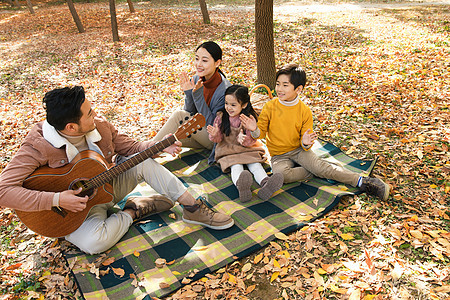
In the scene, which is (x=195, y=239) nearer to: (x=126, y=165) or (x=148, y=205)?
(x=148, y=205)

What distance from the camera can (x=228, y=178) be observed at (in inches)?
163

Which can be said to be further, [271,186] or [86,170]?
[271,186]

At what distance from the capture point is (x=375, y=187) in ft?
11.7

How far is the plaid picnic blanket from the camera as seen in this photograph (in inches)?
112

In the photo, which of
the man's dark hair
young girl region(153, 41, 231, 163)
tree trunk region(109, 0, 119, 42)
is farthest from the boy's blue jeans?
tree trunk region(109, 0, 119, 42)

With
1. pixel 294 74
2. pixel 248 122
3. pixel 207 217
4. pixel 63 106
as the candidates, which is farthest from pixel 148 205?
pixel 294 74

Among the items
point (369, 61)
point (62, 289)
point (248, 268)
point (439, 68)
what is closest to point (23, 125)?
point (62, 289)

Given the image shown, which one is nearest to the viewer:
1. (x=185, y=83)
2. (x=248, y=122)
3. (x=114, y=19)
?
(x=248, y=122)

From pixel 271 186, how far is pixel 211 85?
64.9 inches

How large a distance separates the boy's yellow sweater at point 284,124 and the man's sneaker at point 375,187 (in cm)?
91

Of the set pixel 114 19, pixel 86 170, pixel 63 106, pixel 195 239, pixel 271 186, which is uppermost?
pixel 114 19

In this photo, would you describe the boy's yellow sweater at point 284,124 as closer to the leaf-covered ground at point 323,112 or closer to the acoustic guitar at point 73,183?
the leaf-covered ground at point 323,112

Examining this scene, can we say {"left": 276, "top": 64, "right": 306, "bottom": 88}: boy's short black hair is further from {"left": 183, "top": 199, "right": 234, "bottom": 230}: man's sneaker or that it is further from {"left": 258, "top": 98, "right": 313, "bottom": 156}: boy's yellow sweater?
{"left": 183, "top": 199, "right": 234, "bottom": 230}: man's sneaker

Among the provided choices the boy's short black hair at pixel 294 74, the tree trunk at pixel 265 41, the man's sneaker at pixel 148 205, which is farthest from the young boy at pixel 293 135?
the tree trunk at pixel 265 41
